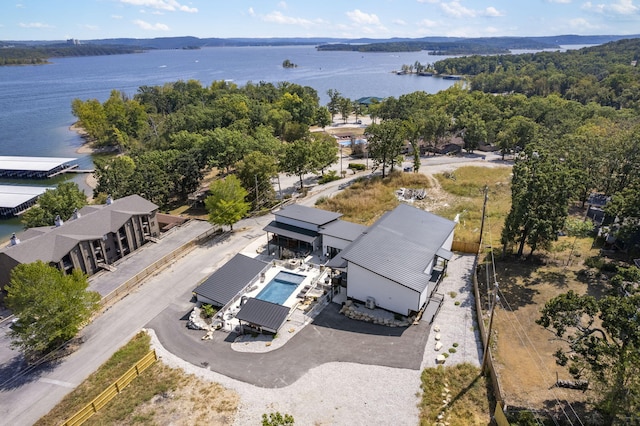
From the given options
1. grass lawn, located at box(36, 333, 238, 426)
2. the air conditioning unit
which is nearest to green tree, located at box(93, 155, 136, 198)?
grass lawn, located at box(36, 333, 238, 426)

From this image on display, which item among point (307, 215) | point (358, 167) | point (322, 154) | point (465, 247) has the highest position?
point (322, 154)

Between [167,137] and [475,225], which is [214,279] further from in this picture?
[167,137]

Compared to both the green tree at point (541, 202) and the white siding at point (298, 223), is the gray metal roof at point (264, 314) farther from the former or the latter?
the green tree at point (541, 202)

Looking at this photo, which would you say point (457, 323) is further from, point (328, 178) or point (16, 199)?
point (16, 199)

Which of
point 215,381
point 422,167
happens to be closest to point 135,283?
point 215,381

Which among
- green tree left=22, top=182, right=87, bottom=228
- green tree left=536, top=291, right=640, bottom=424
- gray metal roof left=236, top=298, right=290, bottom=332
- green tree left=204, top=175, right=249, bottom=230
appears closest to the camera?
green tree left=536, top=291, right=640, bottom=424

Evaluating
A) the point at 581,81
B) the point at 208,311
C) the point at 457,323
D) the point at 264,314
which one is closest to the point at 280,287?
the point at 264,314

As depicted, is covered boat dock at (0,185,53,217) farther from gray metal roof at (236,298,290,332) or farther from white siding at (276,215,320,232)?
gray metal roof at (236,298,290,332)
